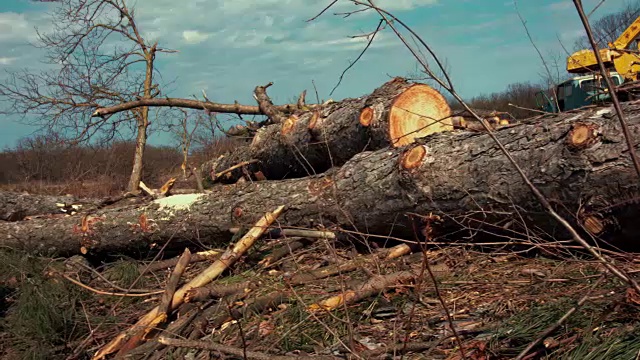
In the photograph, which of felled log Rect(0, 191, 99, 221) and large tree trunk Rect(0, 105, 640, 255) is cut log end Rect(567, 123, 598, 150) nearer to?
large tree trunk Rect(0, 105, 640, 255)

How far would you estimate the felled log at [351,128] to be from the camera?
16.5 feet

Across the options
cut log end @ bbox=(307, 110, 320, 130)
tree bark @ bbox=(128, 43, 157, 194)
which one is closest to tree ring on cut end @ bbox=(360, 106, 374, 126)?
cut log end @ bbox=(307, 110, 320, 130)

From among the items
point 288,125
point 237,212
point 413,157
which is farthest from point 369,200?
point 288,125

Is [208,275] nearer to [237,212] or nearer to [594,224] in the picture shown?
[237,212]

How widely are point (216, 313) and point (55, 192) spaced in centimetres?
890

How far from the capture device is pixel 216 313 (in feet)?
12.2

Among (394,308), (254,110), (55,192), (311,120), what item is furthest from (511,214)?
(55,192)

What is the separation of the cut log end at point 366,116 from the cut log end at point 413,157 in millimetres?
1154

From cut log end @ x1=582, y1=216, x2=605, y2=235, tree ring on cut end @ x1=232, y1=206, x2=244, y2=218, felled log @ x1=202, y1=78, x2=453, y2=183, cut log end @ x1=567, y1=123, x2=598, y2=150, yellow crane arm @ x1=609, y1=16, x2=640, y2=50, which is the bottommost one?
cut log end @ x1=582, y1=216, x2=605, y2=235

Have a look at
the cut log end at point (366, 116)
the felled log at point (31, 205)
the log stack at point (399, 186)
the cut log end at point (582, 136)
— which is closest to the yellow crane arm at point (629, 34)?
the log stack at point (399, 186)

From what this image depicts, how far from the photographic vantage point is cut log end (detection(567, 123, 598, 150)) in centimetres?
310

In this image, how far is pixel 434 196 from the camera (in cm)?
378

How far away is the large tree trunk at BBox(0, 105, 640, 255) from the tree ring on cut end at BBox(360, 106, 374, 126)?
69 cm

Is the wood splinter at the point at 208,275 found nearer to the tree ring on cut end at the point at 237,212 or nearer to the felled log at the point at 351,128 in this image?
the tree ring on cut end at the point at 237,212
